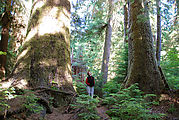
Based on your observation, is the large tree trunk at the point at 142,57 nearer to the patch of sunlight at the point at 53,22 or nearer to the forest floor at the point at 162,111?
the forest floor at the point at 162,111

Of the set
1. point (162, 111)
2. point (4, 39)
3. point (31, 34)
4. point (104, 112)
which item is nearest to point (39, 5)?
point (31, 34)

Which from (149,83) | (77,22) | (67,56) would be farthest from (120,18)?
(67,56)

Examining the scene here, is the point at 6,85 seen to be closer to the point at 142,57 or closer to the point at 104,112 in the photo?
the point at 104,112

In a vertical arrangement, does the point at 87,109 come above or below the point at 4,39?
below

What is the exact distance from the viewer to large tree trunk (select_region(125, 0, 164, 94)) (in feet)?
20.7

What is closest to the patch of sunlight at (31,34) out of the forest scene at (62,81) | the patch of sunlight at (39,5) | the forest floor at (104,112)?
the forest scene at (62,81)

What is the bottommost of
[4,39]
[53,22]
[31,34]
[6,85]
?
[6,85]

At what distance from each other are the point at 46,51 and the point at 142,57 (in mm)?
4592

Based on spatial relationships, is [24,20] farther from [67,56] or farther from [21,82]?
[21,82]

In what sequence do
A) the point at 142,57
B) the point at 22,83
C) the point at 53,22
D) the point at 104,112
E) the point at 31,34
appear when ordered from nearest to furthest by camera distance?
the point at 22,83, the point at 31,34, the point at 53,22, the point at 104,112, the point at 142,57

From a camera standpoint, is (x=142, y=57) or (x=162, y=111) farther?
(x=142, y=57)

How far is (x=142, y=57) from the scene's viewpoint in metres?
6.79

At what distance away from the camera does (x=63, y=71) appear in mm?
4566

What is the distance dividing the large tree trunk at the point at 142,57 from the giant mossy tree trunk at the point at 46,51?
3.53 meters
